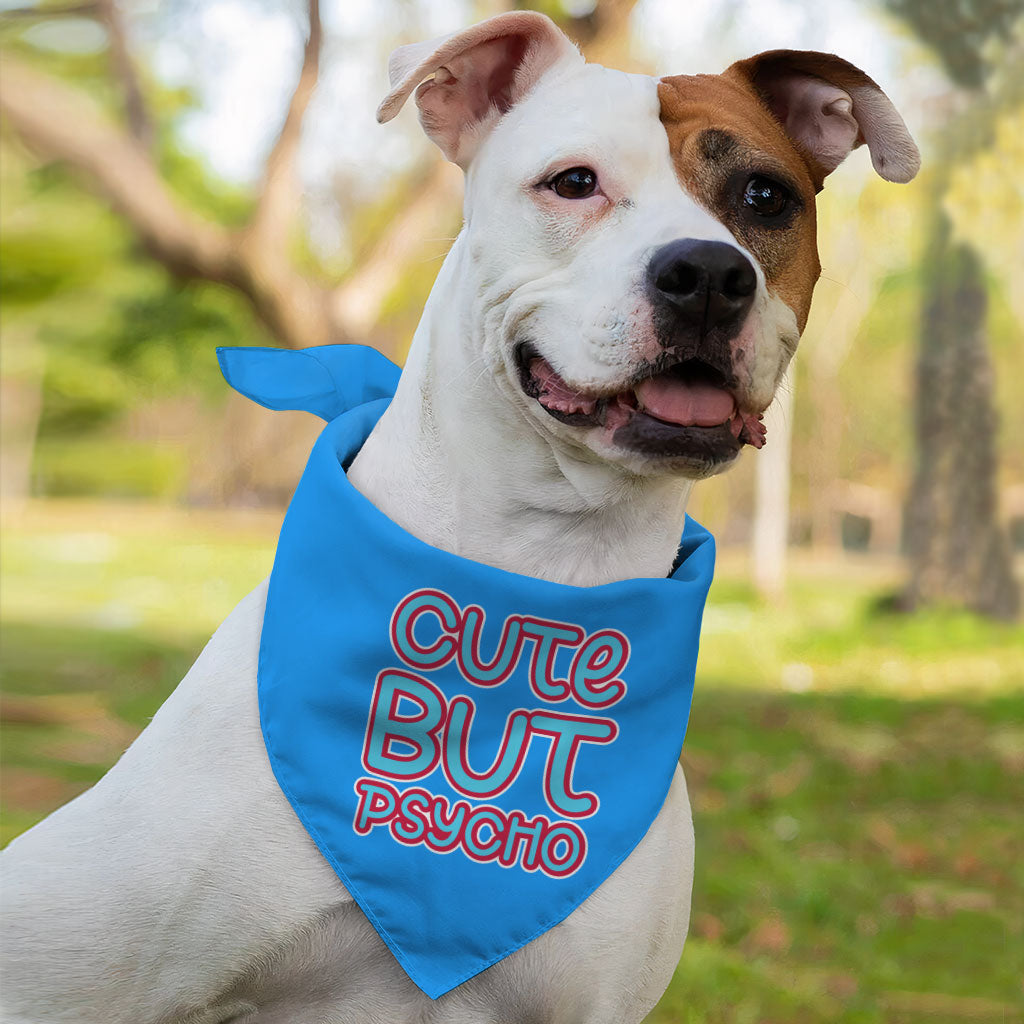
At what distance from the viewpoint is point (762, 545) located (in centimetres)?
1428

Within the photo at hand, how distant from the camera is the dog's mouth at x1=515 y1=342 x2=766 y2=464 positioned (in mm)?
2283

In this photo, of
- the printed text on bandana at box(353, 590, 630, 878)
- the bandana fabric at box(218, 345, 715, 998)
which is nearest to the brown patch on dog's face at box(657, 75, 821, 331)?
the bandana fabric at box(218, 345, 715, 998)

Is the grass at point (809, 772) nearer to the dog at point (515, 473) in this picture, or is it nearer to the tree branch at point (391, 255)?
the dog at point (515, 473)

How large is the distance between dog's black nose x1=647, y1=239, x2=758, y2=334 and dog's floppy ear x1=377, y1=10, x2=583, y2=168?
678mm

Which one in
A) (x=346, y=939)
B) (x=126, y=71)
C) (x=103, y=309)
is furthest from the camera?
(x=103, y=309)

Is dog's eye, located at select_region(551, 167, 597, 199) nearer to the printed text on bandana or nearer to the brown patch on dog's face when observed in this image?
the brown patch on dog's face

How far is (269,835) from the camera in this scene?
238 cm

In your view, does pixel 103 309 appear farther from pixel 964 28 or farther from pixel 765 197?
pixel 765 197

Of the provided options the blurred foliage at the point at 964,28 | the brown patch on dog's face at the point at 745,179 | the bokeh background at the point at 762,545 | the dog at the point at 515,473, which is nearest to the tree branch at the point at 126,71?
the bokeh background at the point at 762,545

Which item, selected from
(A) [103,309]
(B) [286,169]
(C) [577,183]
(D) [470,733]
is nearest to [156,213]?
(B) [286,169]

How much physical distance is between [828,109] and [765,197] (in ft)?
1.70

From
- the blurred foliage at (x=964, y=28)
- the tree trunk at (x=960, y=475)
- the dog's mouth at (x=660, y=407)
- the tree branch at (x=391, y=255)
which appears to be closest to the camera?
the dog's mouth at (x=660, y=407)

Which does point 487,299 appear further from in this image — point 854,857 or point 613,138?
point 854,857

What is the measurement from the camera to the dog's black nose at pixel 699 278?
85.7 inches
